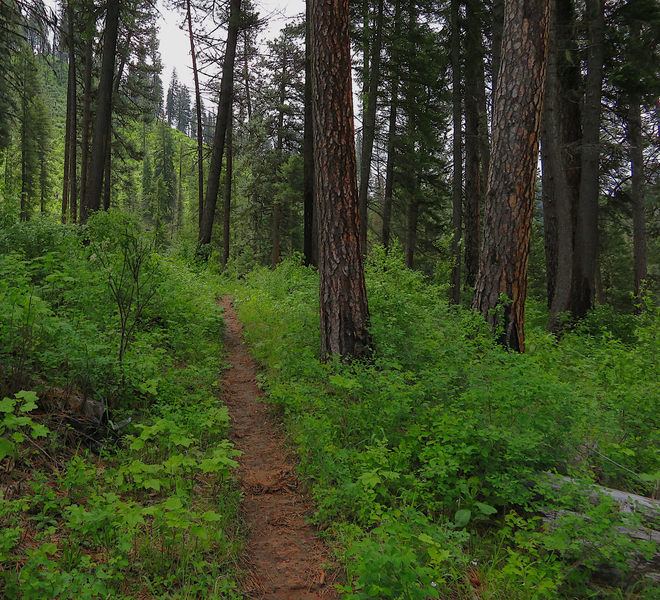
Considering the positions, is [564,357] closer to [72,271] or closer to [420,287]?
[420,287]

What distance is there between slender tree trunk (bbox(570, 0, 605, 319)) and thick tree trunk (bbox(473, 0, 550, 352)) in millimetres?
5724

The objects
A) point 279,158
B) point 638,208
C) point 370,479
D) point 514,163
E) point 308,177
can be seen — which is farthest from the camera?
point 279,158

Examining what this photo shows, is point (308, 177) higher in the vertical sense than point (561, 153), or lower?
higher

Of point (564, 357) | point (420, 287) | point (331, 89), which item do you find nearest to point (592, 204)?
point (420, 287)

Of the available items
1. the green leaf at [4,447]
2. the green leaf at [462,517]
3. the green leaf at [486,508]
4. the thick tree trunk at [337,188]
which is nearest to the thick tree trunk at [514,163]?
the thick tree trunk at [337,188]

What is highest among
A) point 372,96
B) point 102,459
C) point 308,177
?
point 372,96

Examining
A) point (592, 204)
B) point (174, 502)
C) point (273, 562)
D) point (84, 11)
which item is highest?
point (84, 11)

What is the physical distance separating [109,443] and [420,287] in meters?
7.50

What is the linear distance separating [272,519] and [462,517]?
154 centimetres

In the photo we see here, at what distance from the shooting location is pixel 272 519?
3.35m

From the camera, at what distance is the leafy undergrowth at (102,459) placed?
232 cm

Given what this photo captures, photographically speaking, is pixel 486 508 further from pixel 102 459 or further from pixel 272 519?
pixel 102 459

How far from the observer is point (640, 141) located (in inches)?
573

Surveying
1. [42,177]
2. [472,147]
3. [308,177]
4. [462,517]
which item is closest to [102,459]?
[462,517]
